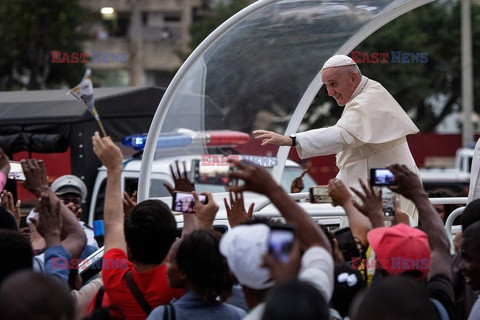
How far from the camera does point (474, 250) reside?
427 centimetres

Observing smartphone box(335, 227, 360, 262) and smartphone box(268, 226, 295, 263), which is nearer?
smartphone box(268, 226, 295, 263)

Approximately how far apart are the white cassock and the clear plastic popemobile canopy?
836 mm

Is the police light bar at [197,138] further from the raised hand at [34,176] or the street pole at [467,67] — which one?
the street pole at [467,67]

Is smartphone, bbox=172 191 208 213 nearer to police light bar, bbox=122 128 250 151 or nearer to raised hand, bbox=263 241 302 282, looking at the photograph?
raised hand, bbox=263 241 302 282

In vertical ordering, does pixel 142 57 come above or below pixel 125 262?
above

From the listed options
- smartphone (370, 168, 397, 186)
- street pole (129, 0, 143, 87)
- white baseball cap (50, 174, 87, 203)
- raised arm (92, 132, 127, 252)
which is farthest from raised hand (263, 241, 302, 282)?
street pole (129, 0, 143, 87)

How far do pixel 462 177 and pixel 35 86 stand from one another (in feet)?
40.4

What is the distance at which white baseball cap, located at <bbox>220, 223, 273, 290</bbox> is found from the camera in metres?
3.66

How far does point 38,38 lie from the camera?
85.0 feet

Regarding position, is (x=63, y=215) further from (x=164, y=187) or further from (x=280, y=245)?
(x=164, y=187)

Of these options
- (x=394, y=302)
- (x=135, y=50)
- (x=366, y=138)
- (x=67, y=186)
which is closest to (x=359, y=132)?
(x=366, y=138)

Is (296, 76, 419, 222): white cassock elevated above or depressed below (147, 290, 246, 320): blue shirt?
above

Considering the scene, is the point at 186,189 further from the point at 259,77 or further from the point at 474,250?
the point at 259,77

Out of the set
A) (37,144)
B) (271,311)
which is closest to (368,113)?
(271,311)
